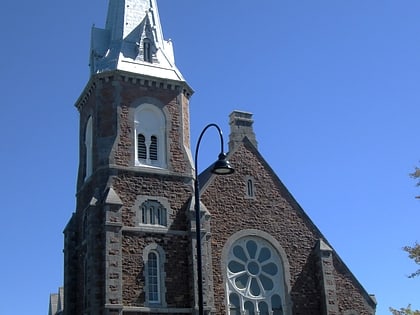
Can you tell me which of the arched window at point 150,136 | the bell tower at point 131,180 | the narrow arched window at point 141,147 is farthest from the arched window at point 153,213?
the narrow arched window at point 141,147

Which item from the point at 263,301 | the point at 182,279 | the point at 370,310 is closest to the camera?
the point at 182,279

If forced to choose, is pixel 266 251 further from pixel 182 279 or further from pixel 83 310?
pixel 83 310

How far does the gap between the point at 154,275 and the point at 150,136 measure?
20.8ft

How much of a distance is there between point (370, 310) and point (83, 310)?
43.6ft

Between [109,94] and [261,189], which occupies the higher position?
[109,94]

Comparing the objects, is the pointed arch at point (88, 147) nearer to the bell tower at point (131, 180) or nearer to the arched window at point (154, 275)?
the bell tower at point (131, 180)

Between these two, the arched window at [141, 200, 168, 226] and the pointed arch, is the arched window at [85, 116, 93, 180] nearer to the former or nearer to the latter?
the pointed arch

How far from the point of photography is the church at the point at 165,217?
28188mm

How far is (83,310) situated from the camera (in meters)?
28.8

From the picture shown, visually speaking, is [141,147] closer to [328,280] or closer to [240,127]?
[240,127]

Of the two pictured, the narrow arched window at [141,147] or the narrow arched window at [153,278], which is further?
the narrow arched window at [141,147]

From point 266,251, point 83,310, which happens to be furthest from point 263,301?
point 83,310

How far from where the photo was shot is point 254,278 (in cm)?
3091

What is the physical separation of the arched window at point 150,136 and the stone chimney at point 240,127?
3958 mm
